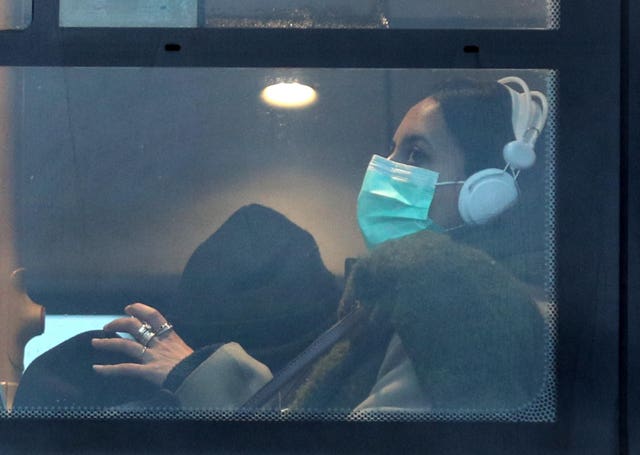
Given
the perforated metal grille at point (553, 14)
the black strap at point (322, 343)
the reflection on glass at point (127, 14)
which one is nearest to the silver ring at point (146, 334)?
the black strap at point (322, 343)

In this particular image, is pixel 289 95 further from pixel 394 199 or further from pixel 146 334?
pixel 146 334

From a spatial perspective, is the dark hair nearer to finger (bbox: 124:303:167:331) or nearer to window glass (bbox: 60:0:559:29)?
window glass (bbox: 60:0:559:29)

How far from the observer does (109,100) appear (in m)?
1.31

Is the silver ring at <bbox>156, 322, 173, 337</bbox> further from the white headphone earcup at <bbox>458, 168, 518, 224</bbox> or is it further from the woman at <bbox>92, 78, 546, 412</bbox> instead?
the white headphone earcup at <bbox>458, 168, 518, 224</bbox>

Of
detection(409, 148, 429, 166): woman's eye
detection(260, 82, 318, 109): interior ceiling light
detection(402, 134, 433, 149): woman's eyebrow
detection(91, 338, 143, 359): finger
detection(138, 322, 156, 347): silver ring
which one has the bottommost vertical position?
detection(91, 338, 143, 359): finger

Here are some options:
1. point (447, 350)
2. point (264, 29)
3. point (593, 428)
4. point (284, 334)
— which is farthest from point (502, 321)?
point (264, 29)

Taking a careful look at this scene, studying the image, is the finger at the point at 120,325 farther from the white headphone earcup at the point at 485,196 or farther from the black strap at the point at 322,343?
the white headphone earcup at the point at 485,196

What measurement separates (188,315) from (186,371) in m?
0.11

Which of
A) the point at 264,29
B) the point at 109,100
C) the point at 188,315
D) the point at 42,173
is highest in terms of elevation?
the point at 264,29

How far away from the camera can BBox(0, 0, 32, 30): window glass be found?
51.4 inches

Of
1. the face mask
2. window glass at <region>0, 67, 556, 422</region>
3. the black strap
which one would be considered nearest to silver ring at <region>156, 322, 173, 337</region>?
window glass at <region>0, 67, 556, 422</region>

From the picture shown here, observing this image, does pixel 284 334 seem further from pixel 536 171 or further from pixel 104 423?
pixel 536 171

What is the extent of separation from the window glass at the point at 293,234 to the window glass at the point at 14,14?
0.09m

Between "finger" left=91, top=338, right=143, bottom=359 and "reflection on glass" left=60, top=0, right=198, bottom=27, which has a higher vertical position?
"reflection on glass" left=60, top=0, right=198, bottom=27
